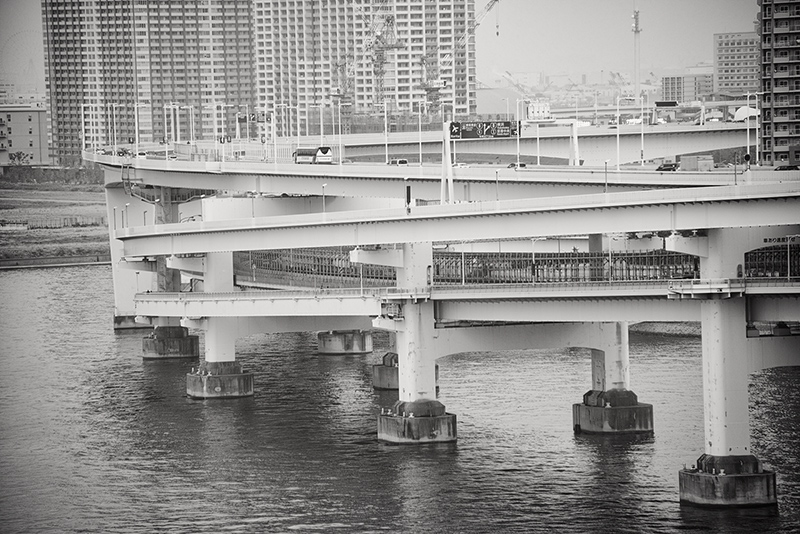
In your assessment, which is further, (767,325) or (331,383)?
(767,325)

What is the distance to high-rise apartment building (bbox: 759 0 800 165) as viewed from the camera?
452 feet

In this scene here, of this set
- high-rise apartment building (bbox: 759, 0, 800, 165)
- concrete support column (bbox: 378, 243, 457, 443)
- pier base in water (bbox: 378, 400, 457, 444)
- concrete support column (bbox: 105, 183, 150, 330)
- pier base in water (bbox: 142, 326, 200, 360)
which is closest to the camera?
pier base in water (bbox: 378, 400, 457, 444)

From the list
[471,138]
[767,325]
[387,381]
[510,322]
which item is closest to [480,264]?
[510,322]

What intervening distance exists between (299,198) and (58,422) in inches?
1717

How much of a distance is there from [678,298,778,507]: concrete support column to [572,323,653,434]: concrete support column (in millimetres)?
13375

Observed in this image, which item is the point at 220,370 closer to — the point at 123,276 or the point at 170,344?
the point at 170,344

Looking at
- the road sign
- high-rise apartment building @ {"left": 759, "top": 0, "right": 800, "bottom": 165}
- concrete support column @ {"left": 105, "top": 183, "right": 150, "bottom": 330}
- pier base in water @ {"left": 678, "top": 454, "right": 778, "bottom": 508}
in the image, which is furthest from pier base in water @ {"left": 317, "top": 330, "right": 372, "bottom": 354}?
pier base in water @ {"left": 678, "top": 454, "right": 778, "bottom": 508}

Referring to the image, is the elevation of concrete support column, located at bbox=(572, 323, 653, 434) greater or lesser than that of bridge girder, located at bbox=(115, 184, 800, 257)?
lesser

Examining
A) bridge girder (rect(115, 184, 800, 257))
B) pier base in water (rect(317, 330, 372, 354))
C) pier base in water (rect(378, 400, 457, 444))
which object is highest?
bridge girder (rect(115, 184, 800, 257))

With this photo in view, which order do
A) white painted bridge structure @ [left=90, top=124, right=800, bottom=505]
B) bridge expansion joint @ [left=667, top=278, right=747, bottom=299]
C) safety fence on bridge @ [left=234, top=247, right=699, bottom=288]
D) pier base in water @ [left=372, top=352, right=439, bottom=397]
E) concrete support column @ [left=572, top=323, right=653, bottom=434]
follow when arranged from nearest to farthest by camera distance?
bridge expansion joint @ [left=667, top=278, right=747, bottom=299], white painted bridge structure @ [left=90, top=124, right=800, bottom=505], safety fence on bridge @ [left=234, top=247, right=699, bottom=288], concrete support column @ [left=572, top=323, right=653, bottom=434], pier base in water @ [left=372, top=352, right=439, bottom=397]

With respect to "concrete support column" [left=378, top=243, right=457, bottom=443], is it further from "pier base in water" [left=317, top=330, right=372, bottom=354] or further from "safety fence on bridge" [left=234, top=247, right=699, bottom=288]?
"pier base in water" [left=317, top=330, right=372, bottom=354]

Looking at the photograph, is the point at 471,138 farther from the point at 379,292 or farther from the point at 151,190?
the point at 379,292

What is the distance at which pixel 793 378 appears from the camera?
95.7 m

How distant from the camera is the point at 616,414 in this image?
78.4 metres
